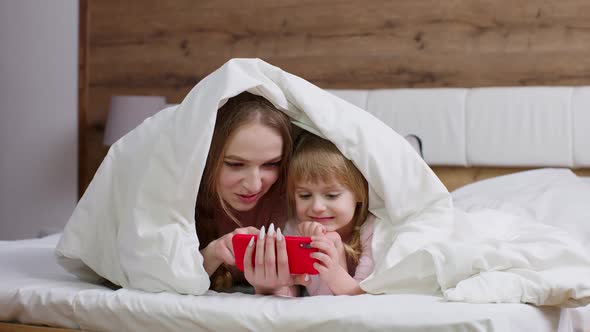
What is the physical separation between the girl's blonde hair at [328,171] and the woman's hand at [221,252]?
0.19m

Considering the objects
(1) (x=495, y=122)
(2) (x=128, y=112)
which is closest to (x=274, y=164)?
(1) (x=495, y=122)

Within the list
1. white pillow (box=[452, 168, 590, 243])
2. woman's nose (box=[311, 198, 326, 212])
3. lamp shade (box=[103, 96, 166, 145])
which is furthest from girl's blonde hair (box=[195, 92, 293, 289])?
lamp shade (box=[103, 96, 166, 145])

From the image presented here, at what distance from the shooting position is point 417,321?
1.24 meters

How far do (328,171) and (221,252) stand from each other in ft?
0.90

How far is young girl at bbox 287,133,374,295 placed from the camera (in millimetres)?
1638

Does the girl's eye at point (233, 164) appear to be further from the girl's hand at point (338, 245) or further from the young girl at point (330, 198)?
the girl's hand at point (338, 245)

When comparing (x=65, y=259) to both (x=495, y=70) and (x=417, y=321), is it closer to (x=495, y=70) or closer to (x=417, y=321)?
(x=417, y=321)

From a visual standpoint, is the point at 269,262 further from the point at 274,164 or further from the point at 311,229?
the point at 274,164

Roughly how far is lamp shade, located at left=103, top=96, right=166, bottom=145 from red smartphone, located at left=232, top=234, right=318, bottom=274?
95.0 inches

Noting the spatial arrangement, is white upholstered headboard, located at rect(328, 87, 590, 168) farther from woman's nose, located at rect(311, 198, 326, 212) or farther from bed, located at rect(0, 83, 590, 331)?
woman's nose, located at rect(311, 198, 326, 212)

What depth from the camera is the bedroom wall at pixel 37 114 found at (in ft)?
14.3

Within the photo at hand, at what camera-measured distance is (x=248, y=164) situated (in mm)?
1661

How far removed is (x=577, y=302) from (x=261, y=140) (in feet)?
2.18

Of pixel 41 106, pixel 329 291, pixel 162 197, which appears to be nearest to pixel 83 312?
pixel 162 197
